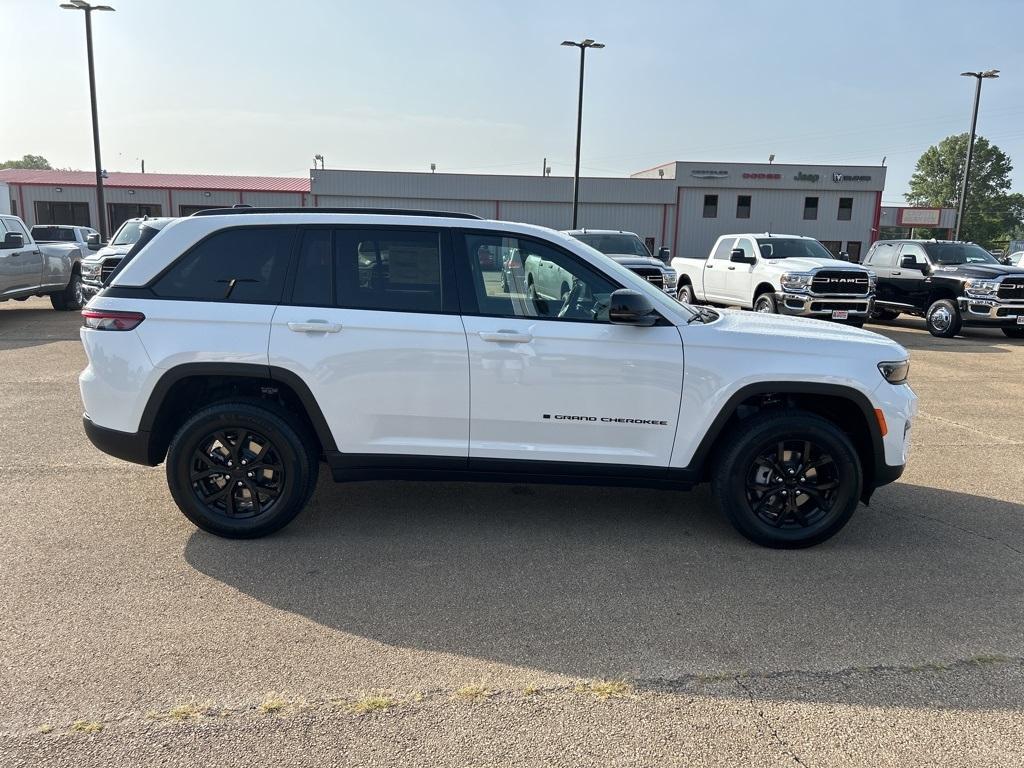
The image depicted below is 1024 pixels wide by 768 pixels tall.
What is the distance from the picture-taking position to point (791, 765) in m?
2.53

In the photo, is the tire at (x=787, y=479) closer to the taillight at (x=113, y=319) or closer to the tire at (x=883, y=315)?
the taillight at (x=113, y=319)

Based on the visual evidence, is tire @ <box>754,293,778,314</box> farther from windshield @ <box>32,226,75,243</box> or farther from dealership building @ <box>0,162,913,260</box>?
dealership building @ <box>0,162,913,260</box>

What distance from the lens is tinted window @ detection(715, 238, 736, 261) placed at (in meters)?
16.5

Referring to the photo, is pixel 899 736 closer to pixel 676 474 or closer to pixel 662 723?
pixel 662 723

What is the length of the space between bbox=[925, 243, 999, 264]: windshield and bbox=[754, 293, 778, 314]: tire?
12.3 feet

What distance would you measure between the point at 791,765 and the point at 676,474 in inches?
73.9

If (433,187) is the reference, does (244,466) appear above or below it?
below

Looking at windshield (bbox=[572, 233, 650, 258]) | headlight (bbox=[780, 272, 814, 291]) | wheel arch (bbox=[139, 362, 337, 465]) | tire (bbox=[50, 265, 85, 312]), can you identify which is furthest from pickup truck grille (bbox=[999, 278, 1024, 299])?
tire (bbox=[50, 265, 85, 312])

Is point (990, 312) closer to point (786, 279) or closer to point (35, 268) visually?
point (786, 279)

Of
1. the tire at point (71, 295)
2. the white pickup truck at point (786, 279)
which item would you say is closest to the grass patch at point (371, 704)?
the white pickup truck at point (786, 279)

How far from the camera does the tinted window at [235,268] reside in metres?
4.20

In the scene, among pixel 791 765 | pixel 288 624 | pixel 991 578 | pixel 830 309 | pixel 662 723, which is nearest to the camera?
pixel 791 765

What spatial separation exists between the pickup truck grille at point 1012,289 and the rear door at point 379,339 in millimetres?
13253

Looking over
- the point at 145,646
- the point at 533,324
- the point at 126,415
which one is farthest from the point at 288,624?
the point at 533,324
